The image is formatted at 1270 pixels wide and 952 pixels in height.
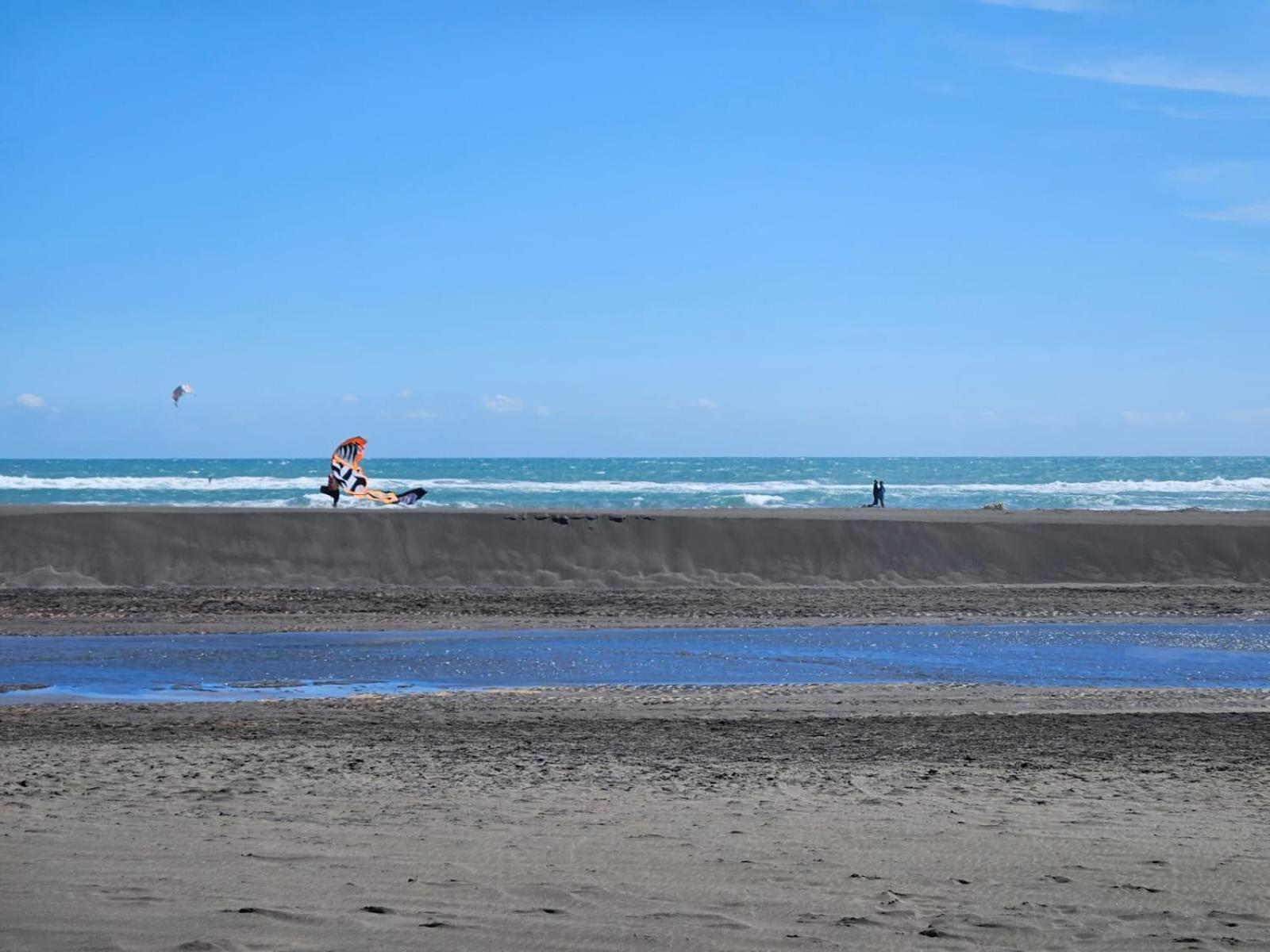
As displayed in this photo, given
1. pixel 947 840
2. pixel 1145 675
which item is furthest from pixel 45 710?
pixel 1145 675

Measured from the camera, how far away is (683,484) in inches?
2916

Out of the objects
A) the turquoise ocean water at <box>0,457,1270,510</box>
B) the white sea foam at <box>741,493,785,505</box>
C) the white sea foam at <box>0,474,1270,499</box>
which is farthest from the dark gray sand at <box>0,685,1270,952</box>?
the white sea foam at <box>0,474,1270,499</box>

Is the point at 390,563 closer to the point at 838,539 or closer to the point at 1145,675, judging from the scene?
the point at 838,539

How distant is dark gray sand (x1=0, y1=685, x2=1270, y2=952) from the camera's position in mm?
5094

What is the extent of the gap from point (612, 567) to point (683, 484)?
49044 millimetres

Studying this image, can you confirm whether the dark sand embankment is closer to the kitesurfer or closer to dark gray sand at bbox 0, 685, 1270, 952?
the kitesurfer

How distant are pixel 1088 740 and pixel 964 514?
27.0m

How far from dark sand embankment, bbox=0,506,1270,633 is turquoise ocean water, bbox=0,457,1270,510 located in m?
15.3

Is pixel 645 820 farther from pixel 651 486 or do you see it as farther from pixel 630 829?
pixel 651 486

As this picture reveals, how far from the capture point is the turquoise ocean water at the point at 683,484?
54531mm

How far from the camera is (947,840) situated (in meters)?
6.53

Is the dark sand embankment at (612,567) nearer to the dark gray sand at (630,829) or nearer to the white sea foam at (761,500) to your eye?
the dark gray sand at (630,829)

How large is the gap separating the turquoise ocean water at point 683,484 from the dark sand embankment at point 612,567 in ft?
50.1

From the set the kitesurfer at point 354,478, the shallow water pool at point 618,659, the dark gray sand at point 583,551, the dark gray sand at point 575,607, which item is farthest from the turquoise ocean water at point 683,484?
the shallow water pool at point 618,659
